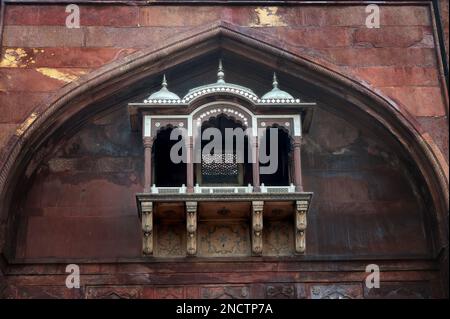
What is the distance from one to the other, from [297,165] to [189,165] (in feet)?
4.85

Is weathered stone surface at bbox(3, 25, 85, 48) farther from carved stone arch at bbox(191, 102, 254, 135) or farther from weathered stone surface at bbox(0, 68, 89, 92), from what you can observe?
carved stone arch at bbox(191, 102, 254, 135)

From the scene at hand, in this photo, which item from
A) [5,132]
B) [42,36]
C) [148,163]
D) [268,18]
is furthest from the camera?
[268,18]

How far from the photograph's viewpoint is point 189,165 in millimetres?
13000

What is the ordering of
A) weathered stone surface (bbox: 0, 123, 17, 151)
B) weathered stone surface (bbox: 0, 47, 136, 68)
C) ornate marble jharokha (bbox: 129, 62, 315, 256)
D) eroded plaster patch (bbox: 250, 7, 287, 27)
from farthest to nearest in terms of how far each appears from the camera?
eroded plaster patch (bbox: 250, 7, 287, 27), weathered stone surface (bbox: 0, 47, 136, 68), weathered stone surface (bbox: 0, 123, 17, 151), ornate marble jharokha (bbox: 129, 62, 315, 256)

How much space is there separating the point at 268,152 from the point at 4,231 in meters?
3.82

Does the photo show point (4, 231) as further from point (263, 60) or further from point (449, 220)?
point (449, 220)

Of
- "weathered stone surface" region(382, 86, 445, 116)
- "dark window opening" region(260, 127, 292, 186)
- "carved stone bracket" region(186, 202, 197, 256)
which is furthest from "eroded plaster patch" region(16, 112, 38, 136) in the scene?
"weathered stone surface" region(382, 86, 445, 116)

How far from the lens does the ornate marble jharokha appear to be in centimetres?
1284

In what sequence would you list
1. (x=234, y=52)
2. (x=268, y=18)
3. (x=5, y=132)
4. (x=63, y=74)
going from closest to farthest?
(x=5, y=132) < (x=63, y=74) < (x=234, y=52) < (x=268, y=18)

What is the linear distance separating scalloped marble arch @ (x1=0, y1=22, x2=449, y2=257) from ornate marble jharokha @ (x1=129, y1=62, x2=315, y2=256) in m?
0.76

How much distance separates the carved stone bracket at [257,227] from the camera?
12820 mm

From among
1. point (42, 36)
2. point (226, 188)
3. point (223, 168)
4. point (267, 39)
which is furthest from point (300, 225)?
point (42, 36)

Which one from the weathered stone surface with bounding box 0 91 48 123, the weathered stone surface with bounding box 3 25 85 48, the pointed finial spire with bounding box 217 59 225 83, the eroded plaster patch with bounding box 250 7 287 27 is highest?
the eroded plaster patch with bounding box 250 7 287 27

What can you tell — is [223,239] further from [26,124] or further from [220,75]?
[26,124]
